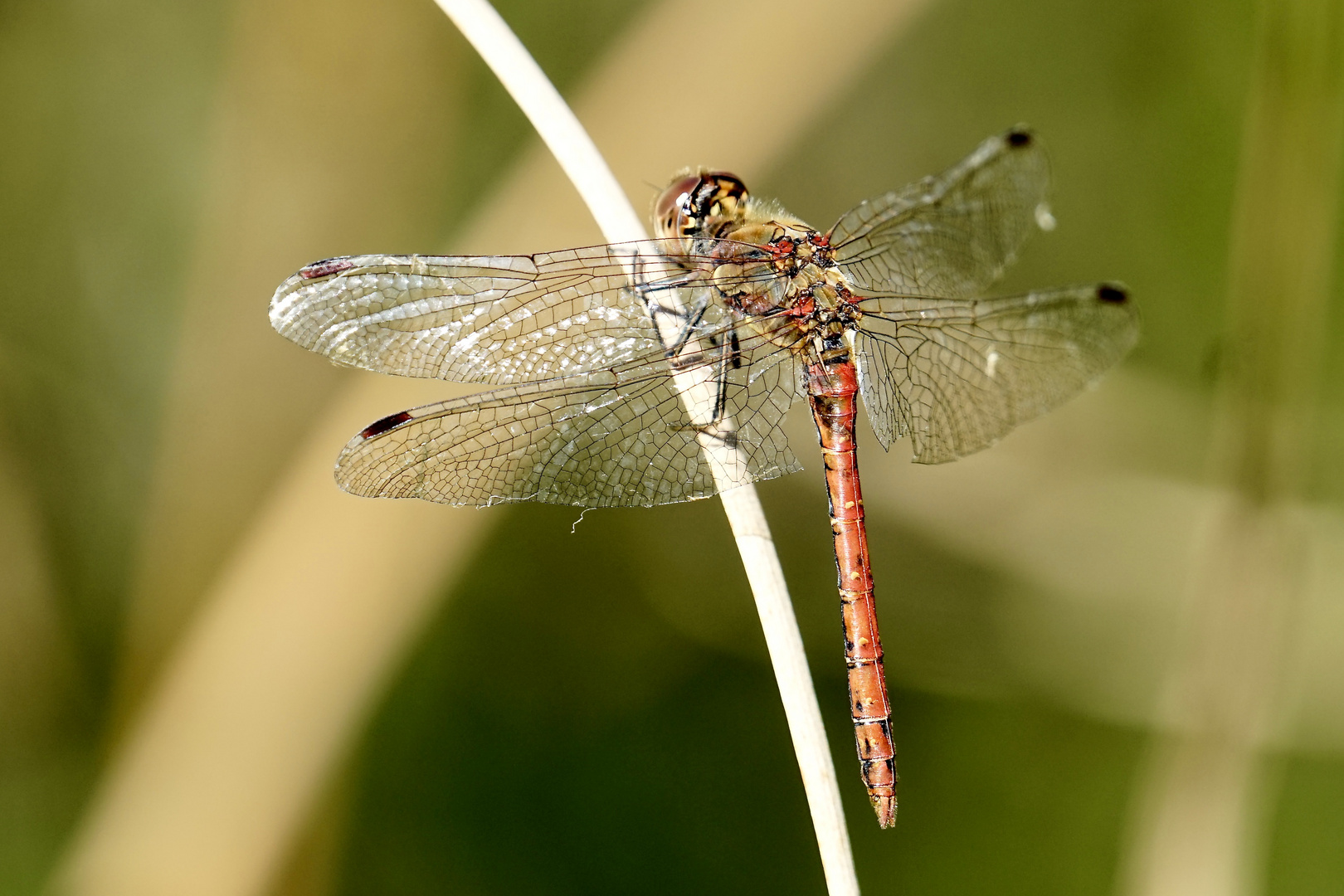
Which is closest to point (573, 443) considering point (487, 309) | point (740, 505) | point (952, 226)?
point (487, 309)

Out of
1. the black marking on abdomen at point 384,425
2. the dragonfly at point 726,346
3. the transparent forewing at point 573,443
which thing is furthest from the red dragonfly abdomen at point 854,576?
the black marking on abdomen at point 384,425

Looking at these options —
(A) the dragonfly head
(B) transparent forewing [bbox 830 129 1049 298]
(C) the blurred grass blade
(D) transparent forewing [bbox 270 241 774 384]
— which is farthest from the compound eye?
(C) the blurred grass blade

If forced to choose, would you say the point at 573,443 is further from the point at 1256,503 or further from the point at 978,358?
the point at 1256,503

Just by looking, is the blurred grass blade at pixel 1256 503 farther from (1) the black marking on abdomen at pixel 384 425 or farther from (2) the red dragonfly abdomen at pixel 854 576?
(1) the black marking on abdomen at pixel 384 425

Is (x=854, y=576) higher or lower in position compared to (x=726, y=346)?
lower

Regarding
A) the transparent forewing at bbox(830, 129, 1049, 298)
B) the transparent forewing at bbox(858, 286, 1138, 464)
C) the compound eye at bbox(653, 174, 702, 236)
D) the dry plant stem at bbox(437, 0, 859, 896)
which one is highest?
the transparent forewing at bbox(830, 129, 1049, 298)

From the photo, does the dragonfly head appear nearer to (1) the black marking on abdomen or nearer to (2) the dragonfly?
(2) the dragonfly

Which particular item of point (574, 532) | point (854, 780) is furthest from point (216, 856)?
point (854, 780)
